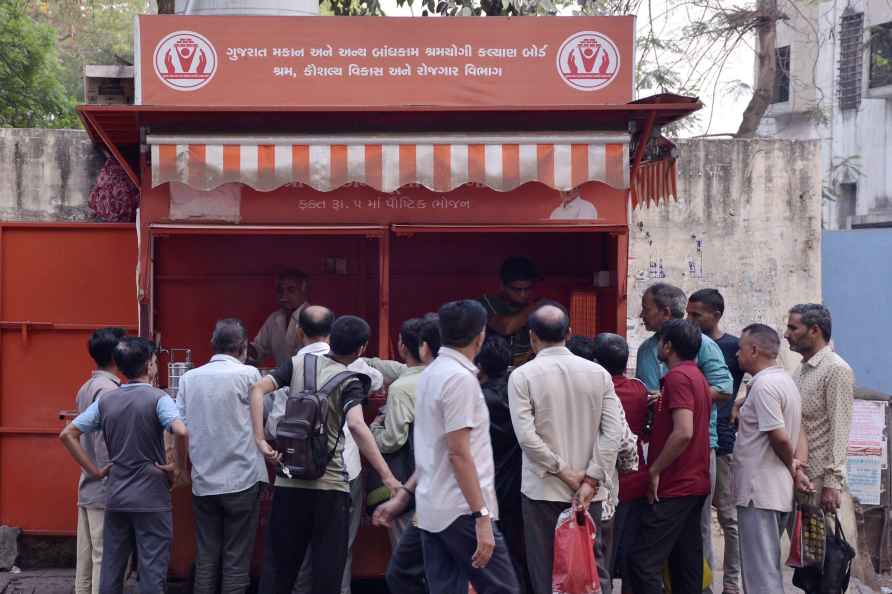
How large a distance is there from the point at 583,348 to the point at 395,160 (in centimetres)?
163

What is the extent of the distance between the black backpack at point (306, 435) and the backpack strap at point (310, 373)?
6 cm

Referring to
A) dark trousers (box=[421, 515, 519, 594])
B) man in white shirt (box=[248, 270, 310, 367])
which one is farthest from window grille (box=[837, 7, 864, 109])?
dark trousers (box=[421, 515, 519, 594])

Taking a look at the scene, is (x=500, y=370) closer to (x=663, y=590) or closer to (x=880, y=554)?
(x=663, y=590)

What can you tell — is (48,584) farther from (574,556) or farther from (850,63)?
(850,63)

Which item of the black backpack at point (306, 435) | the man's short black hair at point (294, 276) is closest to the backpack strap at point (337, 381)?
the black backpack at point (306, 435)

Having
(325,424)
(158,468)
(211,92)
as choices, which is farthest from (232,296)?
(325,424)

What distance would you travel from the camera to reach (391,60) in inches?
266

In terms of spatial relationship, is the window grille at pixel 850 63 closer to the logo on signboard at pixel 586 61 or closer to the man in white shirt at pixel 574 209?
the logo on signboard at pixel 586 61

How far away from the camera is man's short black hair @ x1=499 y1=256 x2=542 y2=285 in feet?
23.9

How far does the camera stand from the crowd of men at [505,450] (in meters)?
5.18

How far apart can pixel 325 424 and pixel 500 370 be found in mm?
1005

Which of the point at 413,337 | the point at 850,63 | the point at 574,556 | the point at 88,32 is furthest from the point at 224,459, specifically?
the point at 850,63

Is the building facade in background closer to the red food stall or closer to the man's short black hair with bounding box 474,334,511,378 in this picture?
the red food stall

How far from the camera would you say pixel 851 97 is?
25.6m
